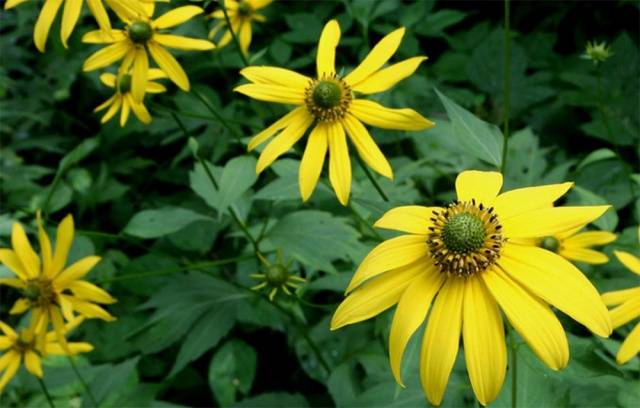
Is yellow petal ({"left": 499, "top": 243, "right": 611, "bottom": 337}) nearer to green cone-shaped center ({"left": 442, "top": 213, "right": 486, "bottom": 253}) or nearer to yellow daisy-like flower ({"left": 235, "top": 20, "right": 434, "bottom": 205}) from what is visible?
green cone-shaped center ({"left": 442, "top": 213, "right": 486, "bottom": 253})

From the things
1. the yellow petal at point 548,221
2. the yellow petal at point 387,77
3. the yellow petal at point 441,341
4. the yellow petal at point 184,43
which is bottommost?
the yellow petal at point 441,341

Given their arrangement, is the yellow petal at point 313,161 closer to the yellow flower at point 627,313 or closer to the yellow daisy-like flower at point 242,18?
the yellow flower at point 627,313

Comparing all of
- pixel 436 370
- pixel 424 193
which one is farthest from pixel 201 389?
pixel 436 370

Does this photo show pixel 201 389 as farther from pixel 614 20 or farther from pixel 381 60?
pixel 614 20

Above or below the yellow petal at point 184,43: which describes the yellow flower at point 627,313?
below

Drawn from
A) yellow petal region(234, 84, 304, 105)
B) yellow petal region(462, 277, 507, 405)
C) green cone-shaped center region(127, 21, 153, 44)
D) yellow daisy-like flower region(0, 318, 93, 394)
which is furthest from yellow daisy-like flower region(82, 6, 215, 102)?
yellow petal region(462, 277, 507, 405)

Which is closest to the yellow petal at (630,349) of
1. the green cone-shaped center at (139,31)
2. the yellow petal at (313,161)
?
the yellow petal at (313,161)

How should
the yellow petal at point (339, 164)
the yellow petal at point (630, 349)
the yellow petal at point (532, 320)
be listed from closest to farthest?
the yellow petal at point (532, 320)
the yellow petal at point (630, 349)
the yellow petal at point (339, 164)
